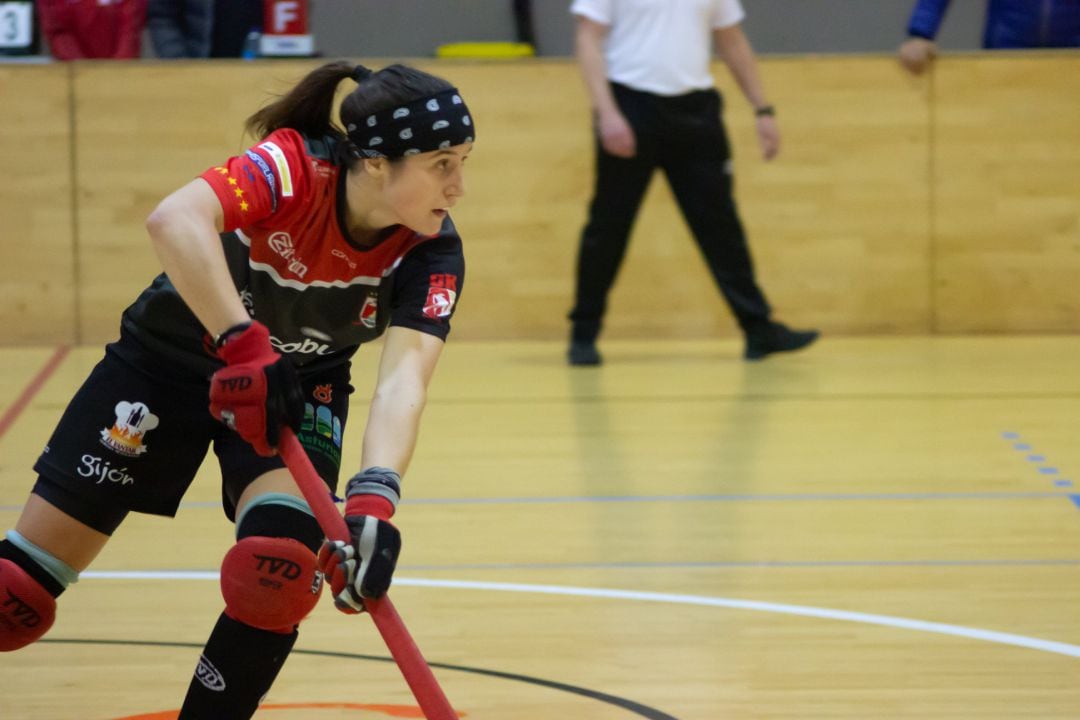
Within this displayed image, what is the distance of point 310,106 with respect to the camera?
2.79 metres

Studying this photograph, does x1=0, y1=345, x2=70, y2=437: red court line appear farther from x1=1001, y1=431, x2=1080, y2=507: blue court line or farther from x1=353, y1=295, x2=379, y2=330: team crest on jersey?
x1=1001, y1=431, x2=1080, y2=507: blue court line

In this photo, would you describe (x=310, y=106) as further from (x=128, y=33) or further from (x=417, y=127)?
(x=128, y=33)

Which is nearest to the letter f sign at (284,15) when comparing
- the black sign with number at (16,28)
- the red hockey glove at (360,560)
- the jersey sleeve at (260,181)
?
the black sign with number at (16,28)

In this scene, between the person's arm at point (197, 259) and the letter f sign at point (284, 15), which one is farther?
the letter f sign at point (284, 15)

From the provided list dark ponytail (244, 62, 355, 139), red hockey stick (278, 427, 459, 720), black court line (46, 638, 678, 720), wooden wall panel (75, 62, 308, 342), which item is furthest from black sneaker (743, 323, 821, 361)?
red hockey stick (278, 427, 459, 720)

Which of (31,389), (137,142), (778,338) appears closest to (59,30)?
(137,142)

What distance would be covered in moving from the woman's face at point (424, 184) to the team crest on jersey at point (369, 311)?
0.72 feet

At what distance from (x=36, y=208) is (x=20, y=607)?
486 centimetres

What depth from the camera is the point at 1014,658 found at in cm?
342

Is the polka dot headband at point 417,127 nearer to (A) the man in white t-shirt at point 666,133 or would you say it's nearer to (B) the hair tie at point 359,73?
(B) the hair tie at point 359,73

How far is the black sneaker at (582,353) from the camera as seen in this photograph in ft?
22.7

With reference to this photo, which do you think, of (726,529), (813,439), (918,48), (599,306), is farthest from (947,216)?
(726,529)

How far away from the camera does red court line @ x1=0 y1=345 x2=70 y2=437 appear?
19.3ft

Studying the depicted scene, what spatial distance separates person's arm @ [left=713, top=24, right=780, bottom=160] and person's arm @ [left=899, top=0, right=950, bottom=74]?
945 mm
